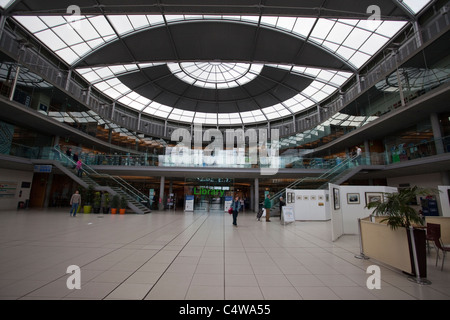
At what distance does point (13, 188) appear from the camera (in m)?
17.5

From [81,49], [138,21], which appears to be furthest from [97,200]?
[138,21]

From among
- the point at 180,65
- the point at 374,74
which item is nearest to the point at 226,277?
the point at 374,74

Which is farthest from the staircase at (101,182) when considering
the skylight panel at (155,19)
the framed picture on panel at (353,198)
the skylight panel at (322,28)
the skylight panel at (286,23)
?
the skylight panel at (322,28)

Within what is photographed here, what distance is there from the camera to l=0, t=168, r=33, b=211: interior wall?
1662 cm

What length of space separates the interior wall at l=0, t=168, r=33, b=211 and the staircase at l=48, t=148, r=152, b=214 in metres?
4.22

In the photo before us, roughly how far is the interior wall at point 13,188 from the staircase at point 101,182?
13.9ft

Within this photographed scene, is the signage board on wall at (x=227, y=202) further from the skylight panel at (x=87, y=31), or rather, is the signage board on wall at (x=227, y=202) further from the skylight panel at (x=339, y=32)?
the skylight panel at (x=87, y=31)

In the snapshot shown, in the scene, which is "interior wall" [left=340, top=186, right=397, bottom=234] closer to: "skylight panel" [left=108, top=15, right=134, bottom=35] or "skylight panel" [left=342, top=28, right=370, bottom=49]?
"skylight panel" [left=342, top=28, right=370, bottom=49]

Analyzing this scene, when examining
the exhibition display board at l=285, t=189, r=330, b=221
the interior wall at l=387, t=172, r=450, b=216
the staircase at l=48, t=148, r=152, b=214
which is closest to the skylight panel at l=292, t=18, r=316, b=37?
the exhibition display board at l=285, t=189, r=330, b=221

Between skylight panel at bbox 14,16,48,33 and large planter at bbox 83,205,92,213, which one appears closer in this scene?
large planter at bbox 83,205,92,213

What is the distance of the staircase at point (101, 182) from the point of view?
16875 millimetres
